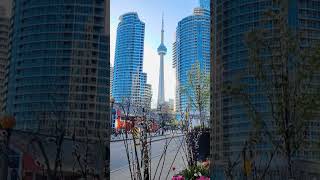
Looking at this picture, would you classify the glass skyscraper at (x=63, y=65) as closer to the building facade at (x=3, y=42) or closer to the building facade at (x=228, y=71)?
the building facade at (x=3, y=42)

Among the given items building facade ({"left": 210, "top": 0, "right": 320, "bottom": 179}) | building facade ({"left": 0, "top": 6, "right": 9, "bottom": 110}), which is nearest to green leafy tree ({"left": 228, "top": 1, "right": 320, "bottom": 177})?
building facade ({"left": 210, "top": 0, "right": 320, "bottom": 179})

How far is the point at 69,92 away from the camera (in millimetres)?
110438

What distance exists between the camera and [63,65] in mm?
111438

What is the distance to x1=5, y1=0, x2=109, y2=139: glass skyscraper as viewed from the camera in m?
109

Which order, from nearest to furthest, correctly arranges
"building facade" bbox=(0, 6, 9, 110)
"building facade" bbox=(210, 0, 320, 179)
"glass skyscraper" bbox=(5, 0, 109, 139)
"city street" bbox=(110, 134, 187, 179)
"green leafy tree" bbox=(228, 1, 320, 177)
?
"green leafy tree" bbox=(228, 1, 320, 177) < "city street" bbox=(110, 134, 187, 179) < "building facade" bbox=(210, 0, 320, 179) < "glass skyscraper" bbox=(5, 0, 109, 139) < "building facade" bbox=(0, 6, 9, 110)

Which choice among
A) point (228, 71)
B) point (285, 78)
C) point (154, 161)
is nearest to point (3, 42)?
point (228, 71)

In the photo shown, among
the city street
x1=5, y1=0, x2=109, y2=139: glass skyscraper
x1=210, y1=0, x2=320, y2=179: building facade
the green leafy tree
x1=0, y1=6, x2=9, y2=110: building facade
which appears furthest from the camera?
x1=0, y1=6, x2=9, y2=110: building facade

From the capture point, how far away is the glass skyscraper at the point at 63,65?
4279 inches

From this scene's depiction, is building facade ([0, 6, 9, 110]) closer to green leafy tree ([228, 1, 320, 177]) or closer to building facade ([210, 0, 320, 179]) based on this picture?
building facade ([210, 0, 320, 179])

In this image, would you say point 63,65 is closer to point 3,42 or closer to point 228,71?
point 3,42

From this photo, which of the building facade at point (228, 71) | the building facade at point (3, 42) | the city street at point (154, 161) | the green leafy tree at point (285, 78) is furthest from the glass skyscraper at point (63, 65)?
the green leafy tree at point (285, 78)

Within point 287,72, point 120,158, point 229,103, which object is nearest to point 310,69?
point 287,72

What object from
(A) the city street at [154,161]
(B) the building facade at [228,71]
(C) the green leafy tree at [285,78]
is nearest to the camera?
(C) the green leafy tree at [285,78]

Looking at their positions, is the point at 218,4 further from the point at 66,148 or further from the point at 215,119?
the point at 66,148
